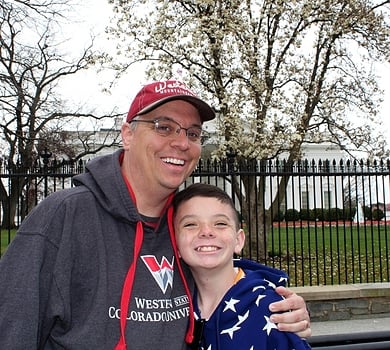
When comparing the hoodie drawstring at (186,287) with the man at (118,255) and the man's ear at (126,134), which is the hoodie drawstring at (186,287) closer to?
the man at (118,255)

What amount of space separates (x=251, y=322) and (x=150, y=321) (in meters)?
0.39

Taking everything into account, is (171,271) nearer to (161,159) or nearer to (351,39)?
(161,159)

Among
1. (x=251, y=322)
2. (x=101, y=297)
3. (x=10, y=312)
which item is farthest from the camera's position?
(x=251, y=322)

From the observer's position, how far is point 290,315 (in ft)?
6.16

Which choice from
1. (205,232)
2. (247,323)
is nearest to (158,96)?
(205,232)

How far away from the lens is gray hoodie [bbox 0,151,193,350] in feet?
5.17

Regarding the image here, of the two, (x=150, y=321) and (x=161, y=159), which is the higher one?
(x=161, y=159)

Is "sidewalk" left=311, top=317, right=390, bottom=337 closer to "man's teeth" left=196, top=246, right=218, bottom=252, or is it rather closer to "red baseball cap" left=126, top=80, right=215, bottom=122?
"man's teeth" left=196, top=246, right=218, bottom=252

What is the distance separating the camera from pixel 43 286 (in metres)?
1.63

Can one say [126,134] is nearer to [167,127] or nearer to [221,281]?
[167,127]

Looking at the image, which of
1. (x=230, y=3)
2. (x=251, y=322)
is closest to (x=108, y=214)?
(x=251, y=322)

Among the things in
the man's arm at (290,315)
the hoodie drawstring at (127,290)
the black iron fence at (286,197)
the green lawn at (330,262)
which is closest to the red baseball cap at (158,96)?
the hoodie drawstring at (127,290)

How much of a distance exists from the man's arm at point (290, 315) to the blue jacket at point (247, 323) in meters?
0.02

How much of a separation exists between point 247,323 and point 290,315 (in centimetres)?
17
